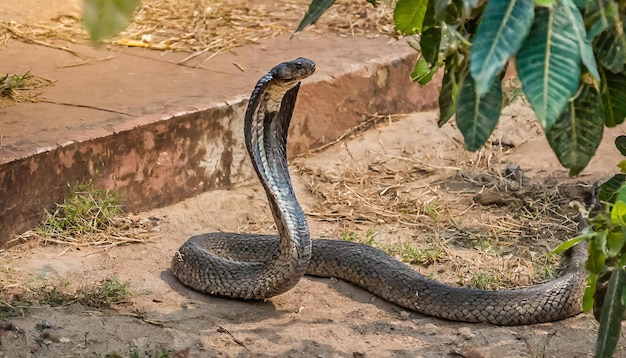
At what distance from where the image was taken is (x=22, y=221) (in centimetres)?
477

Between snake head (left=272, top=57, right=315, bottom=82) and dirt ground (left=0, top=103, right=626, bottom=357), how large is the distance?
3.46 feet

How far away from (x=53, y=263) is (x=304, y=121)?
2.22 m

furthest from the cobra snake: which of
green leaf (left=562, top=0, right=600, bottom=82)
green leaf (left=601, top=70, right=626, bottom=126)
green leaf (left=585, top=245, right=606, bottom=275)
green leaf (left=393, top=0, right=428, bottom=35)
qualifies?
green leaf (left=562, top=0, right=600, bottom=82)

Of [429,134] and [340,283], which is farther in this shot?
[429,134]

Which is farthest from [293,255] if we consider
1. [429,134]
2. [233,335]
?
[429,134]

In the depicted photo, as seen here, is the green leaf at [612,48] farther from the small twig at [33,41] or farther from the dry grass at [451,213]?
the small twig at [33,41]

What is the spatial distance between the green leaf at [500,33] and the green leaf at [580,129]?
0.38m

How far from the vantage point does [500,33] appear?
179 centimetres

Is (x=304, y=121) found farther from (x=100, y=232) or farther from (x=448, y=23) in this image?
(x=448, y=23)

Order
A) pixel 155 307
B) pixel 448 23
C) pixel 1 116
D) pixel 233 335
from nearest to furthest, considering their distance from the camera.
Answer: pixel 448 23
pixel 233 335
pixel 155 307
pixel 1 116

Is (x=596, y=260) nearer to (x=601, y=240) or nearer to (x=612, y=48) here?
(x=601, y=240)

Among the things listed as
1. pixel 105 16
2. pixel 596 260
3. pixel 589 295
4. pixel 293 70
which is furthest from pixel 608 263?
pixel 105 16

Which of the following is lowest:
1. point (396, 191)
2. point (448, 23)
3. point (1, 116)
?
point (396, 191)

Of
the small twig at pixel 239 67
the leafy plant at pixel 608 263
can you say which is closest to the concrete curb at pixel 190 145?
the small twig at pixel 239 67
